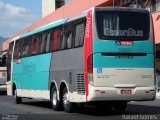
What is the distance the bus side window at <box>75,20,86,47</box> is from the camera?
15.9 meters

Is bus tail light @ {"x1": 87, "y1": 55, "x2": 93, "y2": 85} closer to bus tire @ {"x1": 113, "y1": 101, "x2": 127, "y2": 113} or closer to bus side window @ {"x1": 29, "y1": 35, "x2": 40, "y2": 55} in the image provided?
bus tire @ {"x1": 113, "y1": 101, "x2": 127, "y2": 113}

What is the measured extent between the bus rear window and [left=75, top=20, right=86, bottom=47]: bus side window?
721mm

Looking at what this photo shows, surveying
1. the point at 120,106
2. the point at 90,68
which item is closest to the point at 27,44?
the point at 120,106

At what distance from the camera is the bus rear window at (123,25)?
15.5 metres

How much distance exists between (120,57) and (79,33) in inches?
65.9

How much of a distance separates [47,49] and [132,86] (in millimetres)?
5029

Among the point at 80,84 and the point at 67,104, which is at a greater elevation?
the point at 80,84

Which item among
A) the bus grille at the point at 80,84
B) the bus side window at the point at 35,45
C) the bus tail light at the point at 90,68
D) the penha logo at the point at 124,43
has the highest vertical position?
the bus side window at the point at 35,45

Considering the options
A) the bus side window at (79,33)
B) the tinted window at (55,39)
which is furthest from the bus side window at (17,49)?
the bus side window at (79,33)

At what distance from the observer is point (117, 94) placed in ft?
50.3

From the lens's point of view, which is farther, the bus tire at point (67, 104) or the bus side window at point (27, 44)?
the bus side window at point (27, 44)

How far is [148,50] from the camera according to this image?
15.8 metres

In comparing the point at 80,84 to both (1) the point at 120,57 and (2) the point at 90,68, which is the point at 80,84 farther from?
(1) the point at 120,57

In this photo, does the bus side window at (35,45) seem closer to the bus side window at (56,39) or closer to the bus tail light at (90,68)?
the bus side window at (56,39)
